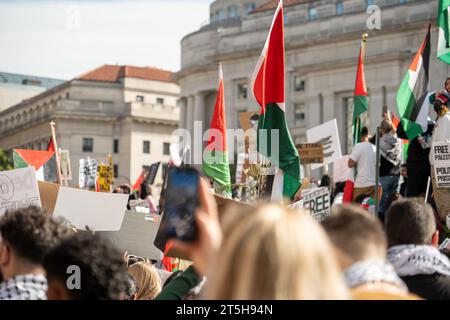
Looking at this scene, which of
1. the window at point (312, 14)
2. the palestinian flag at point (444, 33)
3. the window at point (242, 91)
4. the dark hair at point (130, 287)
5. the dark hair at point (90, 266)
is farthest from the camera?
the window at point (242, 91)

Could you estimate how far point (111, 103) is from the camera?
9662 centimetres

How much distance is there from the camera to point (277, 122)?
34.1 feet

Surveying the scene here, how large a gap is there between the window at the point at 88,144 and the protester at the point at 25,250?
90629 millimetres

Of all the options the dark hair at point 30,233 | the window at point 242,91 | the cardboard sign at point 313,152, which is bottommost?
the dark hair at point 30,233

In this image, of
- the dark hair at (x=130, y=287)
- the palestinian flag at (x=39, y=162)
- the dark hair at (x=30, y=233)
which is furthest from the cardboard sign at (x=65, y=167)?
the dark hair at (x=30, y=233)

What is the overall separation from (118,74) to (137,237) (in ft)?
301

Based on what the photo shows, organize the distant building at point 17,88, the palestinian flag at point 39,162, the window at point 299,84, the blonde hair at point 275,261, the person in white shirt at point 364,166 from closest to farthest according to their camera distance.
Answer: the blonde hair at point 275,261, the person in white shirt at point 364,166, the palestinian flag at point 39,162, the window at point 299,84, the distant building at point 17,88

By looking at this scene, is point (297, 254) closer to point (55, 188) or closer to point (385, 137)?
point (55, 188)

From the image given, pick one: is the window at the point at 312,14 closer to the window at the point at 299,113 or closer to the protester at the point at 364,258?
the window at the point at 299,113

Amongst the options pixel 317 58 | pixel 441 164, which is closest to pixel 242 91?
pixel 317 58

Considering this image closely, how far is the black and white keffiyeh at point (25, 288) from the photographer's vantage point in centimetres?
404
